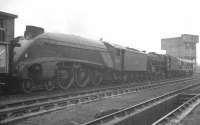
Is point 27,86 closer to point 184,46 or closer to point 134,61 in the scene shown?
point 134,61

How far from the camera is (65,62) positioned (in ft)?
44.2

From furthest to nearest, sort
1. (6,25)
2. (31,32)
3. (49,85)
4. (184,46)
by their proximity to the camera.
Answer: (184,46), (6,25), (49,85), (31,32)

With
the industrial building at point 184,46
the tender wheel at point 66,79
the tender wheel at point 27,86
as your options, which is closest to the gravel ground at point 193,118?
the tender wheel at point 66,79

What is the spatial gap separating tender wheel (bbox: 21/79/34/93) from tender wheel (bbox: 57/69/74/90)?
71.5 inches

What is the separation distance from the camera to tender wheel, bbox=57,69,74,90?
→ 13260mm

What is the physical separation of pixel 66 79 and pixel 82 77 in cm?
152

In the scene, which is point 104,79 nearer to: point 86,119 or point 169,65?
point 86,119

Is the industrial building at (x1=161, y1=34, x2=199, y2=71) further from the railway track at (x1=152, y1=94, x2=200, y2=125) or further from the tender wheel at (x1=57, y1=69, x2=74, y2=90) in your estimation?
the railway track at (x1=152, y1=94, x2=200, y2=125)

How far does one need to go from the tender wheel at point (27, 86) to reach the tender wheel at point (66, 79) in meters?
1.82

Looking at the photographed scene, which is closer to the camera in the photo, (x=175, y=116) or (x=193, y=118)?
(x=193, y=118)

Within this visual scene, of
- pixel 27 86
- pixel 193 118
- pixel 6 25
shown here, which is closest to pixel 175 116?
pixel 193 118

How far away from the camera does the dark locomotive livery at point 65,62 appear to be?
445 inches

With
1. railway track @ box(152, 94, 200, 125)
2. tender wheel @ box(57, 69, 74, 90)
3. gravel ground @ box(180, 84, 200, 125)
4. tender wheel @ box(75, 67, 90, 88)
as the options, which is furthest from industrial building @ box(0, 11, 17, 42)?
gravel ground @ box(180, 84, 200, 125)

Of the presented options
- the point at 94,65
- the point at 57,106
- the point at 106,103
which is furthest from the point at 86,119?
the point at 94,65
